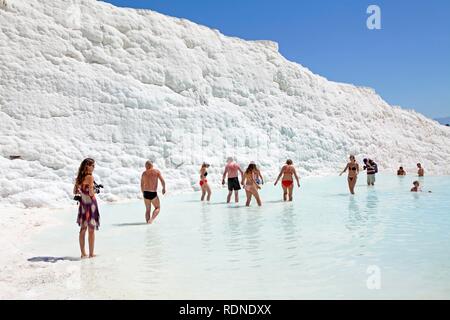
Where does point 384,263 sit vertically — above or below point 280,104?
below

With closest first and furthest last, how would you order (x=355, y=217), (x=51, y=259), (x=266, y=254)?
(x=266, y=254), (x=51, y=259), (x=355, y=217)

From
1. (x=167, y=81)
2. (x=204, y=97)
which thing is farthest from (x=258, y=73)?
(x=167, y=81)

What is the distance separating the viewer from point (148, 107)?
19.6 meters

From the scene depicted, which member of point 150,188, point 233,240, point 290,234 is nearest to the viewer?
point 233,240

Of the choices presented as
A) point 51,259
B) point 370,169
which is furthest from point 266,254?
point 370,169

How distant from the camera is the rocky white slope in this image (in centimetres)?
1555

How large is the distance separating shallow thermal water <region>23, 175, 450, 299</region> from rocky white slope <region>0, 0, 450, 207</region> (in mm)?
4757

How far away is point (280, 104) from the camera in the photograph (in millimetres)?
26453

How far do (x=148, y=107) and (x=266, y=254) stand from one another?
567 inches

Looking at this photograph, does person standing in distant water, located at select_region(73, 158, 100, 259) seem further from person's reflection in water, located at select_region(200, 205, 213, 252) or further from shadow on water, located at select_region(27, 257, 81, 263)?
person's reflection in water, located at select_region(200, 205, 213, 252)

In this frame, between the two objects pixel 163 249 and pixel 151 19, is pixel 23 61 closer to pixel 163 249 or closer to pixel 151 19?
pixel 151 19

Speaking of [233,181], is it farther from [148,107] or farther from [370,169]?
[148,107]

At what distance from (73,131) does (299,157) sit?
12.9 meters

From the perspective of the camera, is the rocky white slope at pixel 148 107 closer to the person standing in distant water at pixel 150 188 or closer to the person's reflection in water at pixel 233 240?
the person standing in distant water at pixel 150 188
